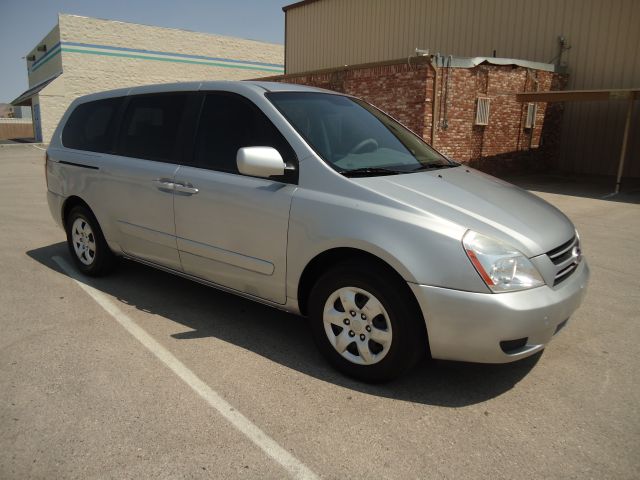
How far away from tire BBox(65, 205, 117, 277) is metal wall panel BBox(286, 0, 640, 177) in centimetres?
1631

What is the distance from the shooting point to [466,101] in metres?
14.2

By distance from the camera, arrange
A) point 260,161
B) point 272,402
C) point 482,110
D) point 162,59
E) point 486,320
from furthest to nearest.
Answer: point 162,59
point 482,110
point 260,161
point 272,402
point 486,320

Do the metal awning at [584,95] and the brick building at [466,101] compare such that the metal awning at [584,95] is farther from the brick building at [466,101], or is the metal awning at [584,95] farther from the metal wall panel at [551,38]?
the metal wall panel at [551,38]

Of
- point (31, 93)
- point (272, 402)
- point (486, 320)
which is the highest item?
point (31, 93)

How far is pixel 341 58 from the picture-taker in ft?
77.6

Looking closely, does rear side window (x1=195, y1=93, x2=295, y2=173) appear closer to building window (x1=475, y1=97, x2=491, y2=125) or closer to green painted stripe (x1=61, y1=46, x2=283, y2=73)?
building window (x1=475, y1=97, x2=491, y2=125)

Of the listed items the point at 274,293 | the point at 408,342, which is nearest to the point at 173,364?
the point at 274,293

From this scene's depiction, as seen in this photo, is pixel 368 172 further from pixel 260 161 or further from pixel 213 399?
pixel 213 399

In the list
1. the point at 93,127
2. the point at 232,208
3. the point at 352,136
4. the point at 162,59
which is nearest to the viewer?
the point at 232,208

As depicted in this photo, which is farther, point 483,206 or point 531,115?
point 531,115

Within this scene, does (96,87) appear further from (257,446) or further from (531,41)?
(257,446)

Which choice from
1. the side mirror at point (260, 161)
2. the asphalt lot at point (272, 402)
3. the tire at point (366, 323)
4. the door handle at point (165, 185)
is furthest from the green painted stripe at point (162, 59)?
the tire at point (366, 323)

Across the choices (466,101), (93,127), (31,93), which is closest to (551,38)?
(466,101)

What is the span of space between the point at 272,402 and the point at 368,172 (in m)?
1.58
